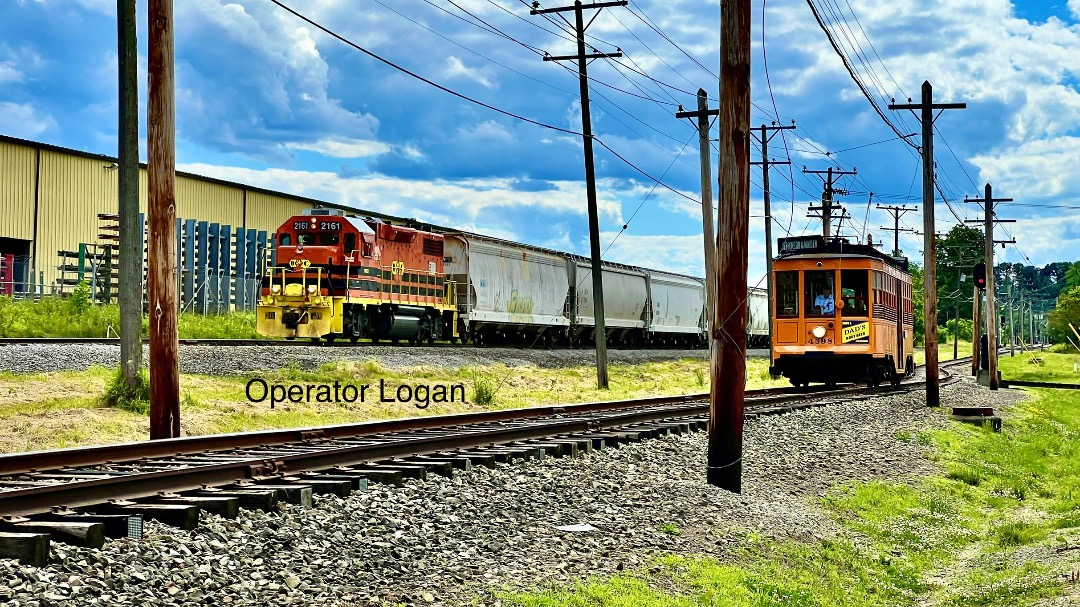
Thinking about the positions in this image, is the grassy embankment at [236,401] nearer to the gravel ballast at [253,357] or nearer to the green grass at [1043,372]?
the gravel ballast at [253,357]

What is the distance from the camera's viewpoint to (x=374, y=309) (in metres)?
30.5

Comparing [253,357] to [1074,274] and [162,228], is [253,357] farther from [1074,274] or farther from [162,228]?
[1074,274]

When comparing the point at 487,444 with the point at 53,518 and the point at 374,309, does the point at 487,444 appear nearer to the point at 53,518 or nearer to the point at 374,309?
the point at 53,518

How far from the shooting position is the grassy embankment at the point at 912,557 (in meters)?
7.59

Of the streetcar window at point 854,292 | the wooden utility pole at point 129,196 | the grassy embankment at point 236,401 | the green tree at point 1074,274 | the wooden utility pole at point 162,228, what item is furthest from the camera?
the green tree at point 1074,274

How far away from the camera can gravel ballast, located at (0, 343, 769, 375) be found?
808 inches

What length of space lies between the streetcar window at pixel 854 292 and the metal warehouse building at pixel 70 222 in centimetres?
2664

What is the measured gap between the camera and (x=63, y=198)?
149ft

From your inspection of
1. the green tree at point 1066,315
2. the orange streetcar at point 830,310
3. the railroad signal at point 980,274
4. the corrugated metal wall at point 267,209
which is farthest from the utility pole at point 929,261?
the green tree at point 1066,315

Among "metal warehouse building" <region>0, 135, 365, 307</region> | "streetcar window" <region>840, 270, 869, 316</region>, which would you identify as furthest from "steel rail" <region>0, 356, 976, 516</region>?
"metal warehouse building" <region>0, 135, 365, 307</region>

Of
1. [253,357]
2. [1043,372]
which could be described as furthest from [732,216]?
[1043,372]

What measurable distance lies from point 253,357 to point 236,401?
459 cm

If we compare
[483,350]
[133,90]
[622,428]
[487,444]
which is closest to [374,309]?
[483,350]

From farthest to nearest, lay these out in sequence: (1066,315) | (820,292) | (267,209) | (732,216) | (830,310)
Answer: (1066,315)
(267,209)
(820,292)
(830,310)
(732,216)
